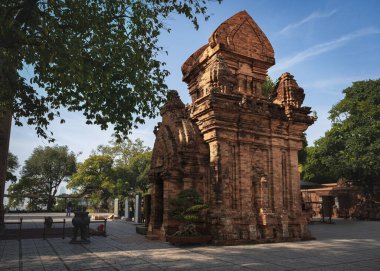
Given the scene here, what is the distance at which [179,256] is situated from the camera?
9578 millimetres

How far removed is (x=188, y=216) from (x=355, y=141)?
22.4m

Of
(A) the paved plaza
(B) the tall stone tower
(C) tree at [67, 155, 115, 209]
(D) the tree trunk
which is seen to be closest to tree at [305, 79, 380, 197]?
(B) the tall stone tower

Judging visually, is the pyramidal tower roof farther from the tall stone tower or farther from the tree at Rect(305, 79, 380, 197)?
the tree at Rect(305, 79, 380, 197)

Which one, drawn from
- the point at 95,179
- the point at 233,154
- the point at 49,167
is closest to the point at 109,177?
the point at 95,179

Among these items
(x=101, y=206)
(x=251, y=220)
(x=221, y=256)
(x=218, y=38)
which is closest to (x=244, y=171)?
(x=251, y=220)

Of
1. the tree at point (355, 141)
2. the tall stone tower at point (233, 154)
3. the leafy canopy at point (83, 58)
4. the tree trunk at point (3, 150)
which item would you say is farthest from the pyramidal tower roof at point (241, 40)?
the tree at point (355, 141)

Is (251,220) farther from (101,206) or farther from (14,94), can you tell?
(101,206)

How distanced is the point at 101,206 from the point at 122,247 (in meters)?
36.6

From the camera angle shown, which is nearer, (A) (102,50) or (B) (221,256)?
(A) (102,50)

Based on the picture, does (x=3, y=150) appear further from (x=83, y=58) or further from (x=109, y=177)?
(x=109, y=177)

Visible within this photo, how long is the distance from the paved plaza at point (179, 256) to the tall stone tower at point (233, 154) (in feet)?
4.95

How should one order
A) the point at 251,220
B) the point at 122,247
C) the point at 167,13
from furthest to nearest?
1. the point at 251,220
2. the point at 122,247
3. the point at 167,13

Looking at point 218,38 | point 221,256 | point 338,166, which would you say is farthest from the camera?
point 338,166

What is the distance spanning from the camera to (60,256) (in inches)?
371
